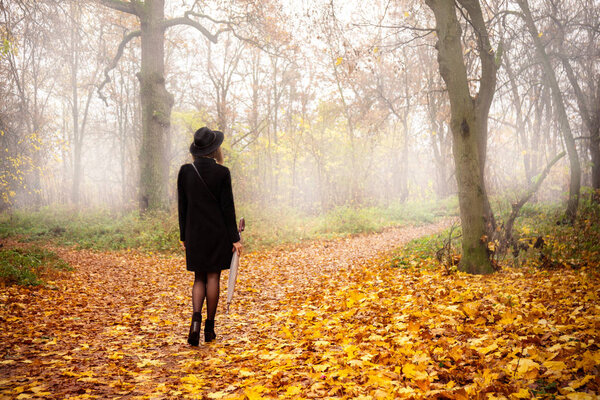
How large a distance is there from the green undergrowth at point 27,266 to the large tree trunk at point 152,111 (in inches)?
220

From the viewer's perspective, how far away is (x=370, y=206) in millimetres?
20344

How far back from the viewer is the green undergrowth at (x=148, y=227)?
1145cm

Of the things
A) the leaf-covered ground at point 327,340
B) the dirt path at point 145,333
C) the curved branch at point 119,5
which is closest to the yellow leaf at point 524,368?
the leaf-covered ground at point 327,340

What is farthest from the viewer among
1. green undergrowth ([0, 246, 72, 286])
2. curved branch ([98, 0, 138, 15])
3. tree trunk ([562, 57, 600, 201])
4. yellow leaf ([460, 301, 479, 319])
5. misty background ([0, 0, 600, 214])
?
misty background ([0, 0, 600, 214])

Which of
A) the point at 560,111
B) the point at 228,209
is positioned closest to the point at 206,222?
the point at 228,209

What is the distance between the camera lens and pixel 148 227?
12117mm

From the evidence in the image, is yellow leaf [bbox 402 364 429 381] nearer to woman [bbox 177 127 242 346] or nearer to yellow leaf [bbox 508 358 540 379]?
yellow leaf [bbox 508 358 540 379]

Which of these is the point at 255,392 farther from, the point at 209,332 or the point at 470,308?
the point at 470,308

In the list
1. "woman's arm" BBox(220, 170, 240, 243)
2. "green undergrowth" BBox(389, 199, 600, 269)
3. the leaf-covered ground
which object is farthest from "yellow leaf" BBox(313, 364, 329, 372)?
"green undergrowth" BBox(389, 199, 600, 269)

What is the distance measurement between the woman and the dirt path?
558mm

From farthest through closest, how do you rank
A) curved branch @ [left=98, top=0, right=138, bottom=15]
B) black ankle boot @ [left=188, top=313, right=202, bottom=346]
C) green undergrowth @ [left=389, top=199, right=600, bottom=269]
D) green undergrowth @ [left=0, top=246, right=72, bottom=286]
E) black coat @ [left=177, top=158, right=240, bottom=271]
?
curved branch @ [left=98, top=0, right=138, bottom=15]
green undergrowth @ [left=389, top=199, right=600, bottom=269]
green undergrowth @ [left=0, top=246, right=72, bottom=286]
black coat @ [left=177, top=158, right=240, bottom=271]
black ankle boot @ [left=188, top=313, right=202, bottom=346]

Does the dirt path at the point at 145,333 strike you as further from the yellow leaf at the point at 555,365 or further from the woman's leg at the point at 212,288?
the yellow leaf at the point at 555,365

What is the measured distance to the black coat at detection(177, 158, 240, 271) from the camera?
3.85 m

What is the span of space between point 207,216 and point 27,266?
16.2 feet
